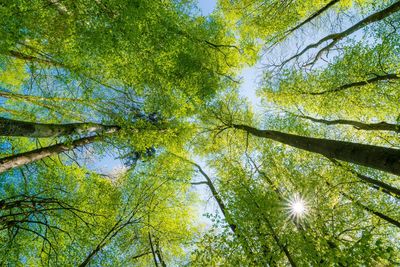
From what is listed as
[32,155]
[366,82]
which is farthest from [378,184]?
[32,155]

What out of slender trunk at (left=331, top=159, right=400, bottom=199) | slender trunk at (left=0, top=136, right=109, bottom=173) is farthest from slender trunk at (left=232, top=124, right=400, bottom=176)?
slender trunk at (left=0, top=136, right=109, bottom=173)

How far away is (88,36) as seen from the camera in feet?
21.5

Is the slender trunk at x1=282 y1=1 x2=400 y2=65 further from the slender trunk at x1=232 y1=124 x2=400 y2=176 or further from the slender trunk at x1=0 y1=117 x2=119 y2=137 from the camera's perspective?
the slender trunk at x1=0 y1=117 x2=119 y2=137

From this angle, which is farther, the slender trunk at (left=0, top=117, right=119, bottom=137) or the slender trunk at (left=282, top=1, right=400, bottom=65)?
the slender trunk at (left=282, top=1, right=400, bottom=65)

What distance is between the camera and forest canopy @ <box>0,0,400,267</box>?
232 inches

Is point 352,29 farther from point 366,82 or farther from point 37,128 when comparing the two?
point 37,128

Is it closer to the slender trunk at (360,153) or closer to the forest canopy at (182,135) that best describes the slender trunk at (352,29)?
the forest canopy at (182,135)

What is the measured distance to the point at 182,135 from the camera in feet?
33.5

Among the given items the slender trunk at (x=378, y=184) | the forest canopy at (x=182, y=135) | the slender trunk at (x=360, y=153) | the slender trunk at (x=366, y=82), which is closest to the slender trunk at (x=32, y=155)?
the forest canopy at (x=182, y=135)

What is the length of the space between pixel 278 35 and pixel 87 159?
1026 centimetres

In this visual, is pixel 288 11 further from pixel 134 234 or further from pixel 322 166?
pixel 134 234

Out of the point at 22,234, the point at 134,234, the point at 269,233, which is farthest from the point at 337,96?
the point at 22,234

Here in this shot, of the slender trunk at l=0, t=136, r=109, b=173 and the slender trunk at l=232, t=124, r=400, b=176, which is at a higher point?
the slender trunk at l=0, t=136, r=109, b=173

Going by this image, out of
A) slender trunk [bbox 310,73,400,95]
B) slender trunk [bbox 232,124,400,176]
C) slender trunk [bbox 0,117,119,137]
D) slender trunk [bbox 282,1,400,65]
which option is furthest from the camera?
slender trunk [bbox 310,73,400,95]
